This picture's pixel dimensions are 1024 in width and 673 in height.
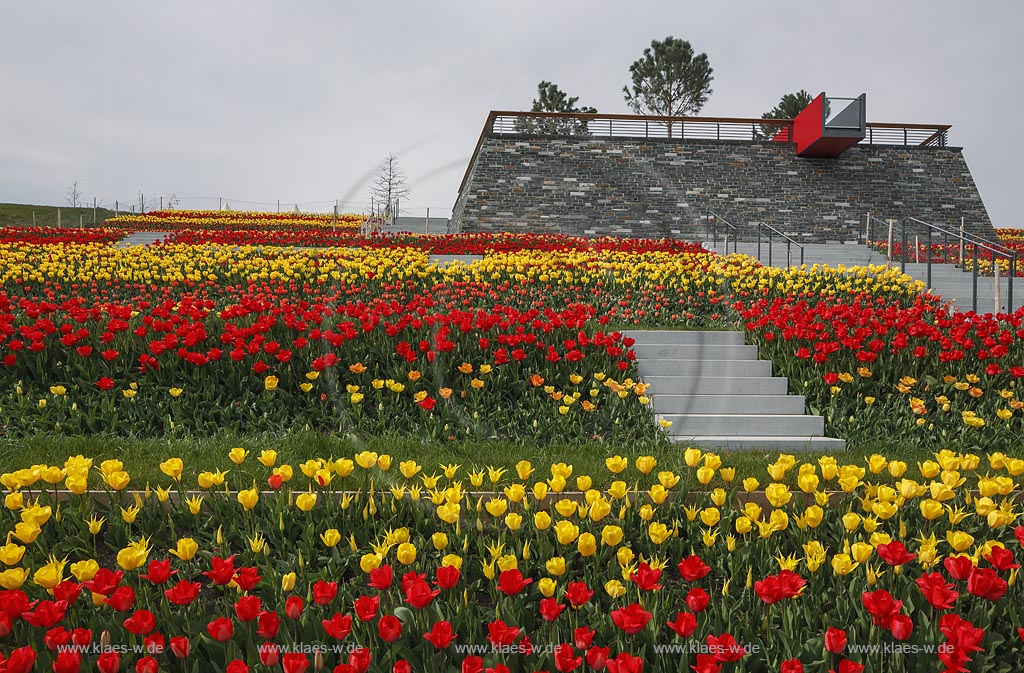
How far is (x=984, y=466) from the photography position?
489 cm

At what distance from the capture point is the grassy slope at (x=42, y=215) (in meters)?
40.4

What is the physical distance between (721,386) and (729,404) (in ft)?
0.93

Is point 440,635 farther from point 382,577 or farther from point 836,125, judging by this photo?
point 836,125

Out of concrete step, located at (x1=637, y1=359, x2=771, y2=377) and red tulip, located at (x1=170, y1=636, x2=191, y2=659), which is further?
concrete step, located at (x1=637, y1=359, x2=771, y2=377)

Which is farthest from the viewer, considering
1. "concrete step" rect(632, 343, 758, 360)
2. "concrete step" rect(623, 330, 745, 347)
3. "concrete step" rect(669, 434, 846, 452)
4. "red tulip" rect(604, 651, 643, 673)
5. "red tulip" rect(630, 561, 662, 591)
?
"concrete step" rect(623, 330, 745, 347)

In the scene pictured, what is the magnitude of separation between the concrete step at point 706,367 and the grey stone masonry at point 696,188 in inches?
684

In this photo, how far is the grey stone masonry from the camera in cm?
2427

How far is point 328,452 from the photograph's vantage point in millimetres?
4613

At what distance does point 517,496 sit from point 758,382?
4.50 metres

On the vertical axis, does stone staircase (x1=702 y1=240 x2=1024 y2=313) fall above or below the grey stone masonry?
below

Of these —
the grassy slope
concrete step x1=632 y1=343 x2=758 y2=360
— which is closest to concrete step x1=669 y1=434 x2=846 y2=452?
concrete step x1=632 y1=343 x2=758 y2=360

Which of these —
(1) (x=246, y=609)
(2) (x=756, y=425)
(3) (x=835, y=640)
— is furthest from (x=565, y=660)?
(2) (x=756, y=425)

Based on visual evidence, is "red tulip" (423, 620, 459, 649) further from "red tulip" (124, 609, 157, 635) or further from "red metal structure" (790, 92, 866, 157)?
"red metal structure" (790, 92, 866, 157)

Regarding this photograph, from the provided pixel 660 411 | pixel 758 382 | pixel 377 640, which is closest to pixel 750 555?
pixel 377 640
